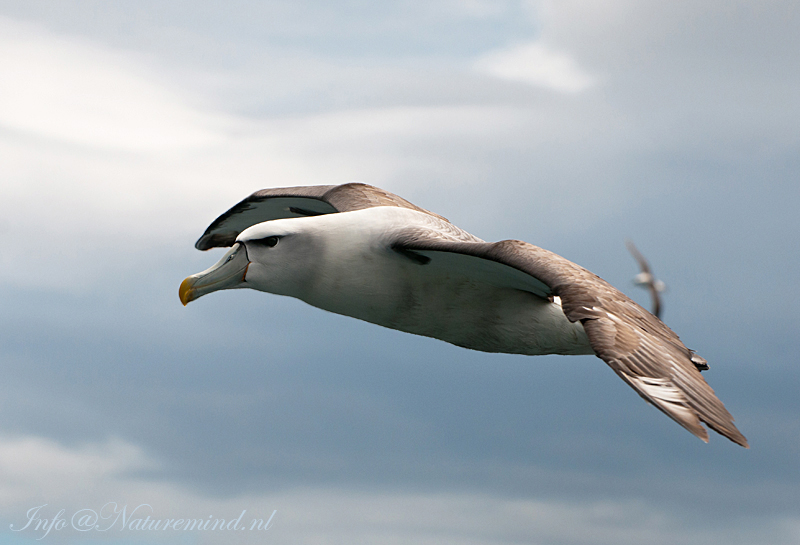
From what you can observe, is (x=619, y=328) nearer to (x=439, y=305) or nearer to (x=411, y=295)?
(x=439, y=305)

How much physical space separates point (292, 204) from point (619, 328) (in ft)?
20.9

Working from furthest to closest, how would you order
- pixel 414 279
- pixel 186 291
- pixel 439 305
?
pixel 186 291 < pixel 439 305 < pixel 414 279

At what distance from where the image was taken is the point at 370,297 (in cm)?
885

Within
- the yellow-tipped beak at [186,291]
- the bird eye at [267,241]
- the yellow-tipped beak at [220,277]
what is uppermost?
the bird eye at [267,241]

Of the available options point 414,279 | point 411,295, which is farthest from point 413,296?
point 414,279

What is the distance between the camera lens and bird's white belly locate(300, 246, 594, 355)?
8773mm

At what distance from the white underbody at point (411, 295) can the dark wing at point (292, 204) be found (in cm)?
223

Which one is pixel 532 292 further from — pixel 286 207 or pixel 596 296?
pixel 286 207

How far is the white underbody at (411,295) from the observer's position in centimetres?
875

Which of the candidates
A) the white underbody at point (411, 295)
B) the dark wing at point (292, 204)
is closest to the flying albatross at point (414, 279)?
the white underbody at point (411, 295)

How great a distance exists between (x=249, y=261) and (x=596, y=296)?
3789 millimetres

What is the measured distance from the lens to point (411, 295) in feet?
29.2

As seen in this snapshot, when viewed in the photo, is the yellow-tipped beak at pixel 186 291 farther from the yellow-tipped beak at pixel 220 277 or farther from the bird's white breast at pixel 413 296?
the bird's white breast at pixel 413 296

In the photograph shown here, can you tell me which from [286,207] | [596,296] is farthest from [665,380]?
[286,207]
